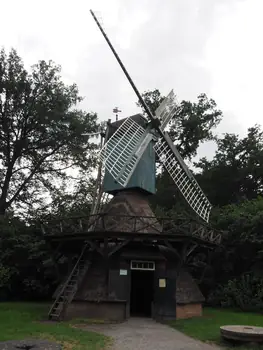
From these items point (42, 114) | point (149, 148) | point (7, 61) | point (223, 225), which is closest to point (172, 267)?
point (149, 148)

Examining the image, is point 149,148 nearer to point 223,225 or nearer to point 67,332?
point 223,225

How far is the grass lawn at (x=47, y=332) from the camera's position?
10.0m

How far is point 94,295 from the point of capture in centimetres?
1485

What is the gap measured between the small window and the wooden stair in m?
1.78

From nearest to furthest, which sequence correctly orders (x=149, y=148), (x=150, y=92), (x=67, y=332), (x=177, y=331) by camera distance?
(x=67, y=332), (x=177, y=331), (x=149, y=148), (x=150, y=92)

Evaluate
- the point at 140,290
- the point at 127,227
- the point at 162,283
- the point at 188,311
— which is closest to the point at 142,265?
the point at 162,283

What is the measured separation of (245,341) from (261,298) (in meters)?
8.77

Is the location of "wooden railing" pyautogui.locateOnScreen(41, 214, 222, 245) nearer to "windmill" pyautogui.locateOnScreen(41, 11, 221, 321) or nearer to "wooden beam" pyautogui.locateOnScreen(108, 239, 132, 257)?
"windmill" pyautogui.locateOnScreen(41, 11, 221, 321)

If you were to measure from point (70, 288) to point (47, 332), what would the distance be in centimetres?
376

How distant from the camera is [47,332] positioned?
11.3 meters

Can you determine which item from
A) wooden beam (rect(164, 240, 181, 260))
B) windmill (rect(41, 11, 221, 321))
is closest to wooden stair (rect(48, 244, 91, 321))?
windmill (rect(41, 11, 221, 321))

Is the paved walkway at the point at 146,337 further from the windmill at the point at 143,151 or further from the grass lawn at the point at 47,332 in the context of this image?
the windmill at the point at 143,151

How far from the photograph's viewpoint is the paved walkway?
10023mm

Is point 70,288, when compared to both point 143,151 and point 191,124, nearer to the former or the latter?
point 143,151
